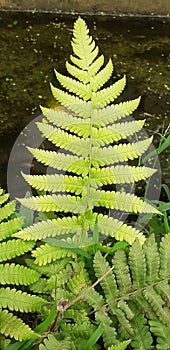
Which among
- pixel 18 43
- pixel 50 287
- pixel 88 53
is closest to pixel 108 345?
pixel 50 287

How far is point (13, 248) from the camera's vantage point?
135 centimetres

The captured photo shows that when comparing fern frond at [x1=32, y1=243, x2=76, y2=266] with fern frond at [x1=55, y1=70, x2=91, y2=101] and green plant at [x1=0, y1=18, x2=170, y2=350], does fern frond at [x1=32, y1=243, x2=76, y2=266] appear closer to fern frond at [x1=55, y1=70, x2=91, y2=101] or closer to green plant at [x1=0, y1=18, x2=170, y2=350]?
green plant at [x1=0, y1=18, x2=170, y2=350]

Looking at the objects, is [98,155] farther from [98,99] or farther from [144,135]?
[144,135]

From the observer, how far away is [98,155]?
4.73ft

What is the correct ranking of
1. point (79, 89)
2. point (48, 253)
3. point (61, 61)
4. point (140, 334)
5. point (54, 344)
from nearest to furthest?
1. point (54, 344)
2. point (140, 334)
3. point (48, 253)
4. point (79, 89)
5. point (61, 61)

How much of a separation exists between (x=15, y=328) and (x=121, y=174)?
0.47 meters

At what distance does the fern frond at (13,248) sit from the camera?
1347 millimetres

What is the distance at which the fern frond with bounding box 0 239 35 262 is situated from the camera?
1347mm

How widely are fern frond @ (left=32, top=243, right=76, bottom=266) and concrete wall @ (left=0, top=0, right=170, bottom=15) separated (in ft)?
10.6

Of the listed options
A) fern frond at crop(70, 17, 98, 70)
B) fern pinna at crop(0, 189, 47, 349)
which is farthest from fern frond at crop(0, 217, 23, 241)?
fern frond at crop(70, 17, 98, 70)

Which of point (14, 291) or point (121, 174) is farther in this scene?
point (121, 174)

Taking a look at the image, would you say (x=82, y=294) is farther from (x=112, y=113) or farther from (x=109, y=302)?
(x=112, y=113)

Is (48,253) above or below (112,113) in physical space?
below

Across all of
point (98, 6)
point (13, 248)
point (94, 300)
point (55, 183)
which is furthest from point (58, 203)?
point (98, 6)
